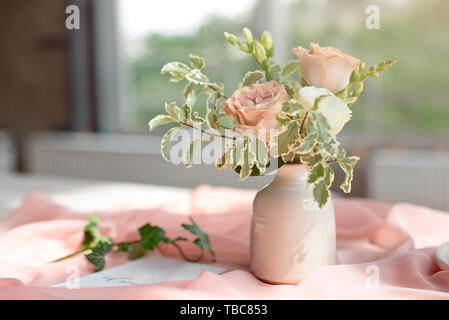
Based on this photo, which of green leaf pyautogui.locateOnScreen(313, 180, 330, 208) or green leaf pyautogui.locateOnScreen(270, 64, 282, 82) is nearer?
green leaf pyautogui.locateOnScreen(313, 180, 330, 208)

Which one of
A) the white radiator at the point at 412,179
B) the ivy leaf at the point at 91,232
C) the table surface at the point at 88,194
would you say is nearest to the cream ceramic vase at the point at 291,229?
the ivy leaf at the point at 91,232

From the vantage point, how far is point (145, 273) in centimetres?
90

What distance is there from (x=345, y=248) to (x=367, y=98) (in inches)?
102

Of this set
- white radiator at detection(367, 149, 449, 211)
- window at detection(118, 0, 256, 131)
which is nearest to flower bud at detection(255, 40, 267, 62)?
white radiator at detection(367, 149, 449, 211)

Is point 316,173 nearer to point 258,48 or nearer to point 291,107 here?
point 291,107

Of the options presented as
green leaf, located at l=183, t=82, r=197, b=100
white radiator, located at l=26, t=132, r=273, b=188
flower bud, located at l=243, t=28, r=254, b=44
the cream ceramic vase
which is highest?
flower bud, located at l=243, t=28, r=254, b=44

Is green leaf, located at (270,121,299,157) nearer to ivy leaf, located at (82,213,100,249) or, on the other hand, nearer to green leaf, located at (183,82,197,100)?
green leaf, located at (183,82,197,100)

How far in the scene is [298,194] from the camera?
792 mm

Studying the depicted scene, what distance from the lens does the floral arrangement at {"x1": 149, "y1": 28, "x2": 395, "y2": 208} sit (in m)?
0.70

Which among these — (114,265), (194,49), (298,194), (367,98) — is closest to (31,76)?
(194,49)

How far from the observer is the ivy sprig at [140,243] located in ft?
3.01

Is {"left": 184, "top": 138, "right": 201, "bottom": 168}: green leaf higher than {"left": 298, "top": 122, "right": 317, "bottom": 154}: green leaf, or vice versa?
{"left": 298, "top": 122, "right": 317, "bottom": 154}: green leaf

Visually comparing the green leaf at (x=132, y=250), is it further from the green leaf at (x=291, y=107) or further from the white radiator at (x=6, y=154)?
the white radiator at (x=6, y=154)

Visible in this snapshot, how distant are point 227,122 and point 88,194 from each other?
1152 mm
